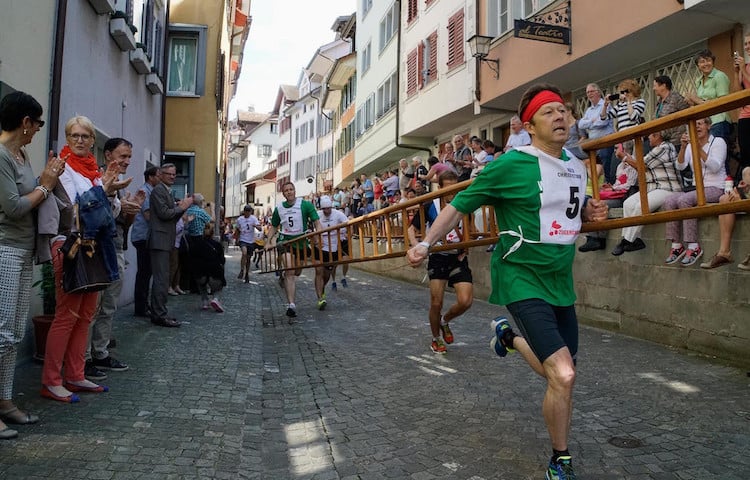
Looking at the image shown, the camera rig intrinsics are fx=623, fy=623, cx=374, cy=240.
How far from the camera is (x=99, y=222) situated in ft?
15.5

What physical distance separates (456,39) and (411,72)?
4.01m

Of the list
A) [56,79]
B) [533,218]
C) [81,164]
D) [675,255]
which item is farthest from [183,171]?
[533,218]

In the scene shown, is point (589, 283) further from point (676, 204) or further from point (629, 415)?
point (629, 415)

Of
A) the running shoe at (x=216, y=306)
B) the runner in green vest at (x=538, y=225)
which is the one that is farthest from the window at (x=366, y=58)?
the runner in green vest at (x=538, y=225)

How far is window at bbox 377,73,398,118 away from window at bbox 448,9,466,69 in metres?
5.29

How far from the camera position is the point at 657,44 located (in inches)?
405

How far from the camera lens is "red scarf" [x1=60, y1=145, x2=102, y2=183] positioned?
4.67m

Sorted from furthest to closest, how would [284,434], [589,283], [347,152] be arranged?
[347,152] → [589,283] → [284,434]

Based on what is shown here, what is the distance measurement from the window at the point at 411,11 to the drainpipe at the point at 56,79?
51.6 feet

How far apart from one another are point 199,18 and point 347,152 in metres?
19.4

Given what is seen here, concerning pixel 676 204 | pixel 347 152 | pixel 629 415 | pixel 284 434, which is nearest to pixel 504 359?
pixel 629 415

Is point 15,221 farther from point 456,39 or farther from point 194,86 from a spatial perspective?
point 456,39

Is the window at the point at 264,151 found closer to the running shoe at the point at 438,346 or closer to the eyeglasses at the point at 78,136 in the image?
the running shoe at the point at 438,346

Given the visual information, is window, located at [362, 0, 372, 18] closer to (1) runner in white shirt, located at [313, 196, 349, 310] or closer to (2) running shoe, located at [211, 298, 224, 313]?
(1) runner in white shirt, located at [313, 196, 349, 310]
